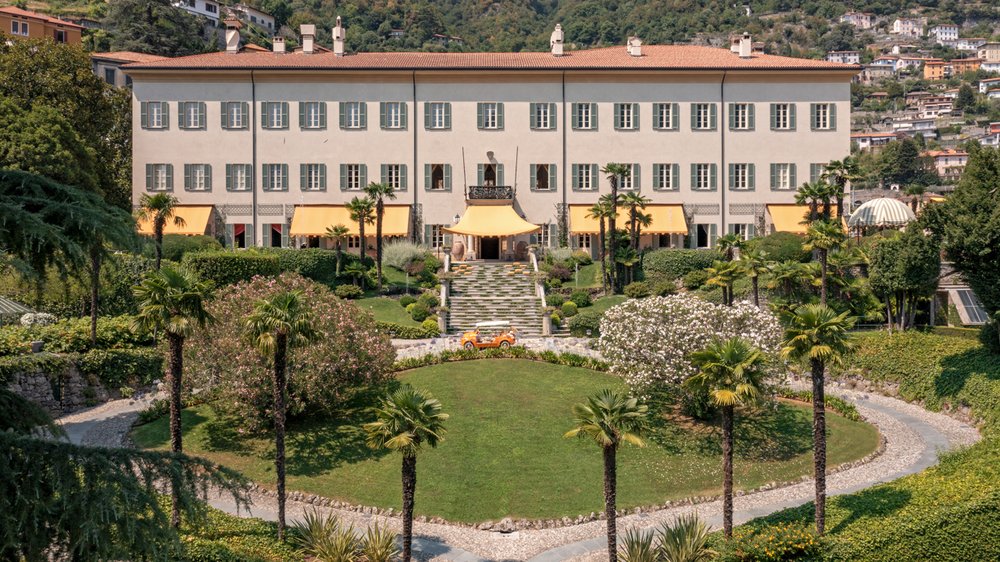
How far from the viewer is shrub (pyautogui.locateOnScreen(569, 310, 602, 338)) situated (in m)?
36.3

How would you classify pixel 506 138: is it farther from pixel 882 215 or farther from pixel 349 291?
pixel 882 215

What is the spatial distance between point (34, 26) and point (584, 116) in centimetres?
6072

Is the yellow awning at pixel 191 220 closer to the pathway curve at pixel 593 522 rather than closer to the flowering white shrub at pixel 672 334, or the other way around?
the pathway curve at pixel 593 522

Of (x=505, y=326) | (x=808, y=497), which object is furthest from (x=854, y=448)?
(x=505, y=326)

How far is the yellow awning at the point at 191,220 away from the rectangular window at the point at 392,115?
1120 centimetres

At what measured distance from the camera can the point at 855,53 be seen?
185 m

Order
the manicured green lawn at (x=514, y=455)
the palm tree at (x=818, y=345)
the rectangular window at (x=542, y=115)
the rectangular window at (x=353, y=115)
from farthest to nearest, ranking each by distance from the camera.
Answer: the rectangular window at (x=542, y=115), the rectangular window at (x=353, y=115), the manicured green lawn at (x=514, y=455), the palm tree at (x=818, y=345)

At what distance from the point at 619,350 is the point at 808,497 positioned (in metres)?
7.26

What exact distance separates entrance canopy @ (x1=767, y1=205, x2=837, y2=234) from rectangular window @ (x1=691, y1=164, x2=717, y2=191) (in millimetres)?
3611

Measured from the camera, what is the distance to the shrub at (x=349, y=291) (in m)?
40.4

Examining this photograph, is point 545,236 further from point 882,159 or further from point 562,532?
point 882,159

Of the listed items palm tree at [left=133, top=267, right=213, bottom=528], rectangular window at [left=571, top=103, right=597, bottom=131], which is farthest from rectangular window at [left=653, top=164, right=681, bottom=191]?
palm tree at [left=133, top=267, right=213, bottom=528]

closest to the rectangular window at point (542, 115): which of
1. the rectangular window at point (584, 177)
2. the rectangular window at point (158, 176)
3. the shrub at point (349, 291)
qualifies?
the rectangular window at point (584, 177)

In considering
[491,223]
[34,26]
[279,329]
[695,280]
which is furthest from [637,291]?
[34,26]
